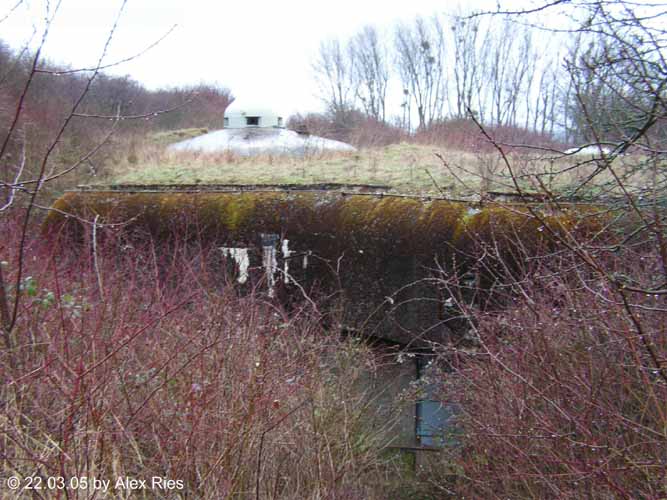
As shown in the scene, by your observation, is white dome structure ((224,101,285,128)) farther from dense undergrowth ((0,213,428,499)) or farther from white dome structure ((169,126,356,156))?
dense undergrowth ((0,213,428,499))

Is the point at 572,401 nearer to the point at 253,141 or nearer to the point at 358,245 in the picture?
the point at 358,245

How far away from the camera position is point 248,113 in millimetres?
16328

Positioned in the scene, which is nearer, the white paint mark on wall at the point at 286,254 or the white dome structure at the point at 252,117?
the white paint mark on wall at the point at 286,254

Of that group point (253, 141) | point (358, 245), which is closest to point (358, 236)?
point (358, 245)

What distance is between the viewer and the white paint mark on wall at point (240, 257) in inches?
258

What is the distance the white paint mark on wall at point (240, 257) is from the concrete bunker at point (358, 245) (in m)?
0.01

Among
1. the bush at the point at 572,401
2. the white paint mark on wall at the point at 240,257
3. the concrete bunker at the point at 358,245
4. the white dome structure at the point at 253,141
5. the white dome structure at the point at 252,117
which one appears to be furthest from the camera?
the white dome structure at the point at 252,117

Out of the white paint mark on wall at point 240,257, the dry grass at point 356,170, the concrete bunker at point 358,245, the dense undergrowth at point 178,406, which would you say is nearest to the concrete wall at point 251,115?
the dry grass at point 356,170

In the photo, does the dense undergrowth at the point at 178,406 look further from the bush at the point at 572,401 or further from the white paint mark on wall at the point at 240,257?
the white paint mark on wall at the point at 240,257

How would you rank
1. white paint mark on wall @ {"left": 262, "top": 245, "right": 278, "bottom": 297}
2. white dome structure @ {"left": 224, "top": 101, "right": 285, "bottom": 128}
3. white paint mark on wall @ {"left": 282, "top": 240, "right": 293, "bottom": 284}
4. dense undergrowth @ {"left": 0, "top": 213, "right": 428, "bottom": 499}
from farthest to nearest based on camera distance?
white dome structure @ {"left": 224, "top": 101, "right": 285, "bottom": 128} < white paint mark on wall @ {"left": 282, "top": 240, "right": 293, "bottom": 284} < white paint mark on wall @ {"left": 262, "top": 245, "right": 278, "bottom": 297} < dense undergrowth @ {"left": 0, "top": 213, "right": 428, "bottom": 499}

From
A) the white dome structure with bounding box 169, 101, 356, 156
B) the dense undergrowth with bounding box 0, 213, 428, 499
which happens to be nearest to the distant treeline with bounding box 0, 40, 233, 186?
the white dome structure with bounding box 169, 101, 356, 156

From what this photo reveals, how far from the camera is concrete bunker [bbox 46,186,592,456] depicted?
221 inches

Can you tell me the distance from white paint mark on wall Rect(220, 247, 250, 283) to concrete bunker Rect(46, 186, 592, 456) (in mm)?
11

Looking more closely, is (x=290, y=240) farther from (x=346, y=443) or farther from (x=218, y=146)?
(x=218, y=146)
